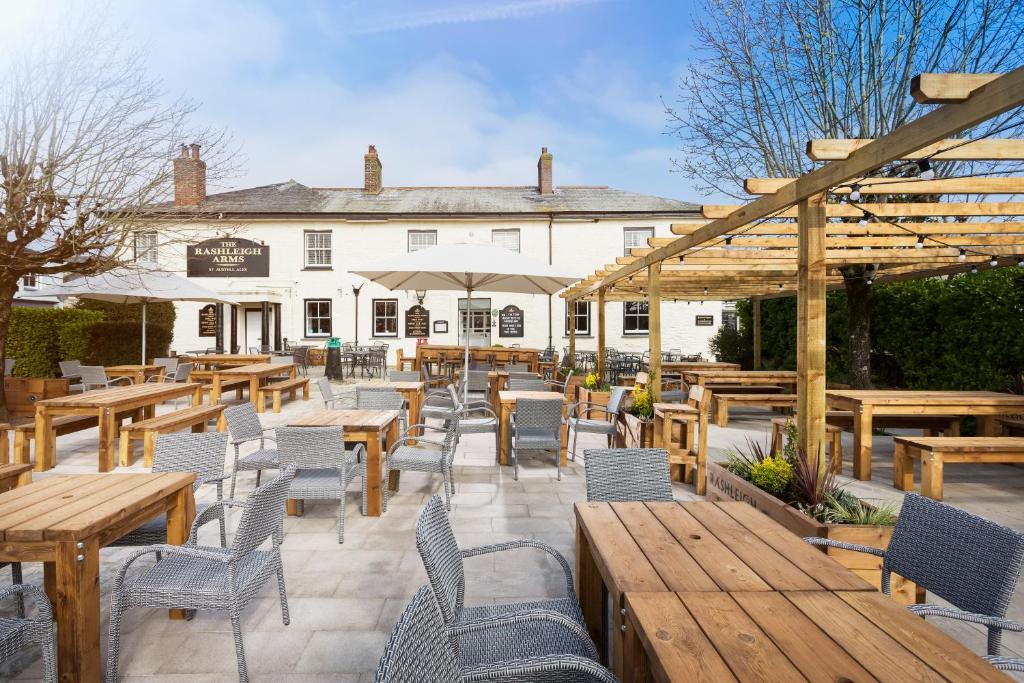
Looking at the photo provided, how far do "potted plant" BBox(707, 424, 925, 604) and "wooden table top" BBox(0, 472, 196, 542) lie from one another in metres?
Answer: 3.37

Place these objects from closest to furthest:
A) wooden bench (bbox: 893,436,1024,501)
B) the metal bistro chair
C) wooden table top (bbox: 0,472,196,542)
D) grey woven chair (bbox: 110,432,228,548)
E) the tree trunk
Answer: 1. the metal bistro chair
2. wooden table top (bbox: 0,472,196,542)
3. grey woven chair (bbox: 110,432,228,548)
4. wooden bench (bbox: 893,436,1024,501)
5. the tree trunk

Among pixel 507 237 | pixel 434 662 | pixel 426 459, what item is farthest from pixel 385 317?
pixel 434 662

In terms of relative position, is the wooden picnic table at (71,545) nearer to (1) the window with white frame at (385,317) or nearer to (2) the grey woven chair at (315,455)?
(2) the grey woven chair at (315,455)

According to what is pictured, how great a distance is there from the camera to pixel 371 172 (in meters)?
20.5

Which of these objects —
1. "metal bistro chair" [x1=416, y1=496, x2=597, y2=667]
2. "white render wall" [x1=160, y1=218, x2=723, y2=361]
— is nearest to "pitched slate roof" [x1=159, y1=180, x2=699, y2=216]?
"white render wall" [x1=160, y1=218, x2=723, y2=361]

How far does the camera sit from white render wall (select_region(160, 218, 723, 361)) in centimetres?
1856

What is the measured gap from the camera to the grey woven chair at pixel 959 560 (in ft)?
6.35

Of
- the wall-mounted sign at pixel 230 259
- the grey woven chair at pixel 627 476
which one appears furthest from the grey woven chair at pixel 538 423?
the wall-mounted sign at pixel 230 259

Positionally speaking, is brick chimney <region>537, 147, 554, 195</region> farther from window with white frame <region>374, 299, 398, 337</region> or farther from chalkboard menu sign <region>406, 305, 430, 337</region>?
window with white frame <region>374, 299, 398, 337</region>

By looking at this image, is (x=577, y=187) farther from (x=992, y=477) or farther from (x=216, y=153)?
(x=992, y=477)

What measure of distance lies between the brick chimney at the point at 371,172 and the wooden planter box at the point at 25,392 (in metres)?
14.6

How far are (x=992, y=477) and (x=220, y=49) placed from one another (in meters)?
12.8

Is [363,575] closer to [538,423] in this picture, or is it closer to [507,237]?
[538,423]

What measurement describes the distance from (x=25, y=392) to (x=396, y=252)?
12.2 m
